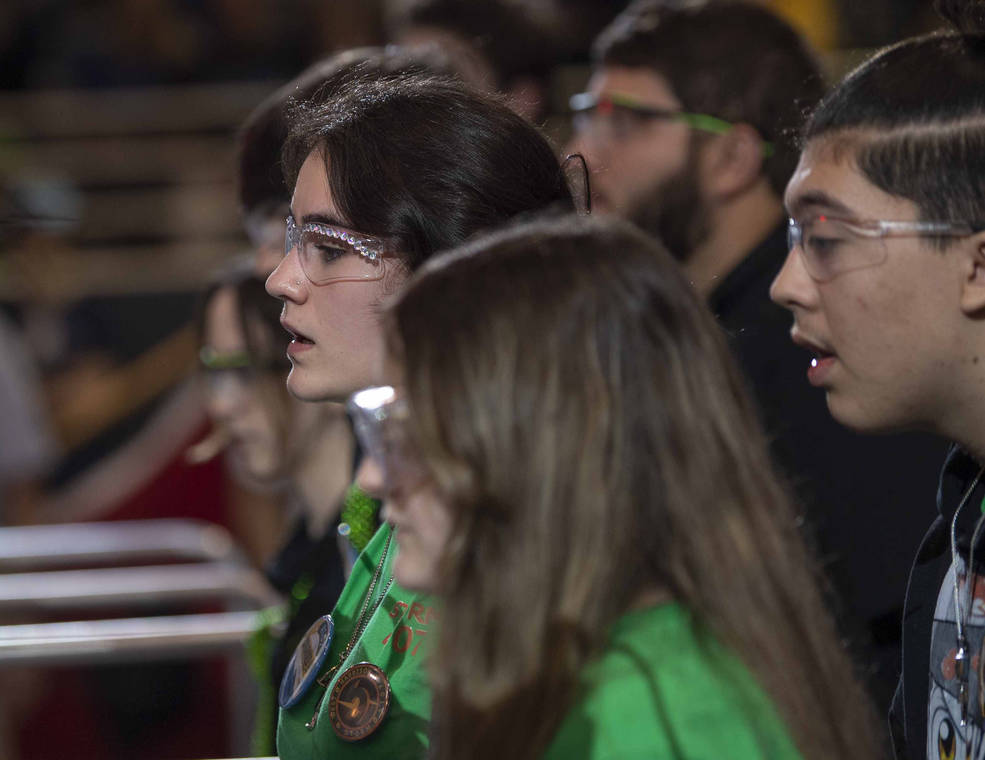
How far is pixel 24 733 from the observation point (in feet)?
15.6

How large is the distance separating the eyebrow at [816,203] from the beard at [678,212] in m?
1.18

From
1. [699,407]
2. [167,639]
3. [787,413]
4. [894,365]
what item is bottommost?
[167,639]

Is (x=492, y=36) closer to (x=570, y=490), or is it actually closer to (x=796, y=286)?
(x=796, y=286)

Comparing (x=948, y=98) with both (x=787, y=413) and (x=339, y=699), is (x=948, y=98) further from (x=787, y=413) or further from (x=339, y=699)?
(x=339, y=699)

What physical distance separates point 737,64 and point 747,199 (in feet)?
1.16

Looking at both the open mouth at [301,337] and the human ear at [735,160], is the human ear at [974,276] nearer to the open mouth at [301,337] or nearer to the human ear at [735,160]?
the open mouth at [301,337]

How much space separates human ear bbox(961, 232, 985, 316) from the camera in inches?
69.3

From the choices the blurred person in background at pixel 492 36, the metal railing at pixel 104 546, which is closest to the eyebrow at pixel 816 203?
the blurred person in background at pixel 492 36

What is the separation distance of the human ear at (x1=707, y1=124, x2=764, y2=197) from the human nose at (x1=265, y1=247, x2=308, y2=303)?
150 cm

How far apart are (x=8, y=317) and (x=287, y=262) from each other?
5404 millimetres

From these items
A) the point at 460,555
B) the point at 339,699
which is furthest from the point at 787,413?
the point at 460,555

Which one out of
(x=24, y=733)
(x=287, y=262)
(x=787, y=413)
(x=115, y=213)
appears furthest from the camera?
(x=115, y=213)

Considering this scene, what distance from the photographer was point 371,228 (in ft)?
5.96

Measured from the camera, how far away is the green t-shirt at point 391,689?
66.2 inches
